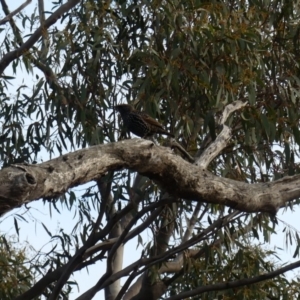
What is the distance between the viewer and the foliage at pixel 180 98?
18.5ft

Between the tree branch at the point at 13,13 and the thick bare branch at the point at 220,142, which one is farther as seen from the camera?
the tree branch at the point at 13,13

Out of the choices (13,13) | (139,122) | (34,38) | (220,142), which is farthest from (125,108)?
(13,13)

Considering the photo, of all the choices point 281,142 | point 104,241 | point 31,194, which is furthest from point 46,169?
point 281,142

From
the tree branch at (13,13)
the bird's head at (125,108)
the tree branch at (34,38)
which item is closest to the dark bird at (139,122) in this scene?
the bird's head at (125,108)

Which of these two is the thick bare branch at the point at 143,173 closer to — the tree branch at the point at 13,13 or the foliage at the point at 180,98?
the foliage at the point at 180,98

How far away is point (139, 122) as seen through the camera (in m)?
5.82

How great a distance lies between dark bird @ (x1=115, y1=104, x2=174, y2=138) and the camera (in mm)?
5777

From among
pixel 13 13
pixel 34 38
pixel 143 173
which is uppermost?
pixel 13 13

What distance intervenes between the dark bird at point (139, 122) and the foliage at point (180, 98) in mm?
78

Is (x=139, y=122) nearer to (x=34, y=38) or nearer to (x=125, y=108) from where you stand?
(x=125, y=108)

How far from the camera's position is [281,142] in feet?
19.8

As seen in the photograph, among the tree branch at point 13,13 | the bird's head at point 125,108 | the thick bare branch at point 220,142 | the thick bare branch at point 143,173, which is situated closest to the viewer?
the thick bare branch at point 143,173

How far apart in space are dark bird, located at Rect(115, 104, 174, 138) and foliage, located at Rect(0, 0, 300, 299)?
0.26 feet

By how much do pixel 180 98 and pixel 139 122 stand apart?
30 cm
